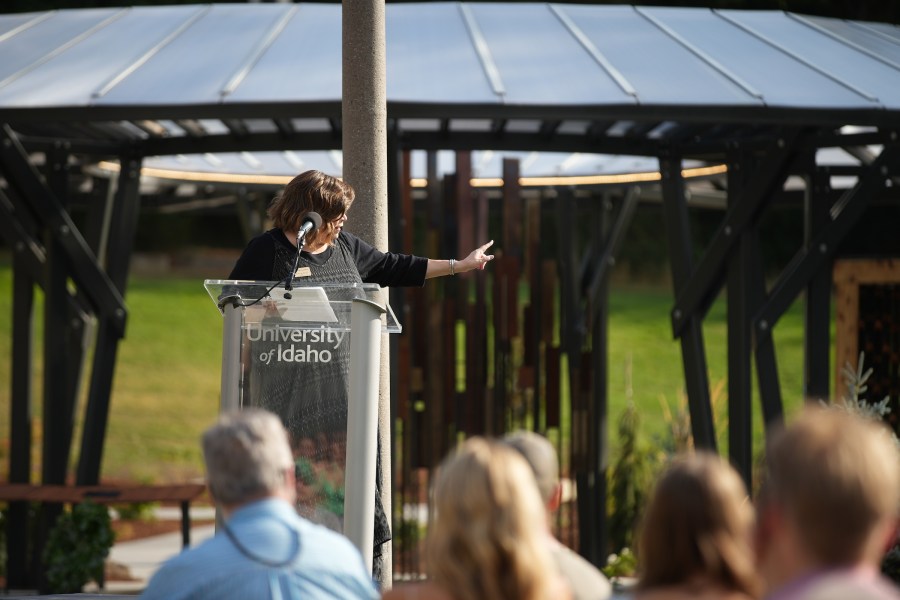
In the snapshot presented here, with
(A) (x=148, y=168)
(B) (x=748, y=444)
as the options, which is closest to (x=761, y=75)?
(B) (x=748, y=444)

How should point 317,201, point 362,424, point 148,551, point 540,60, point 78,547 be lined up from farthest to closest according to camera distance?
point 148,551, point 78,547, point 540,60, point 317,201, point 362,424

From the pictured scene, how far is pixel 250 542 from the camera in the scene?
231cm

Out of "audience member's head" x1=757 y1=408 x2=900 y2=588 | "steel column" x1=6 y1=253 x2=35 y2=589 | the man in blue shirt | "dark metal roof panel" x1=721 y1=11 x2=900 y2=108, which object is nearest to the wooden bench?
"steel column" x1=6 y1=253 x2=35 y2=589

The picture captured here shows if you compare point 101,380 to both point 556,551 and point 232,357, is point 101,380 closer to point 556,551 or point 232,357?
point 232,357

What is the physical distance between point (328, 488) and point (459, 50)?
3.30m

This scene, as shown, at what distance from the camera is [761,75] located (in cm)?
593

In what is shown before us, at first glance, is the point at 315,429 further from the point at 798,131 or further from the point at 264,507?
the point at 798,131

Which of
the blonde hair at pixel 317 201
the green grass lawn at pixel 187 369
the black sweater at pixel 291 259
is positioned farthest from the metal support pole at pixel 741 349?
the green grass lawn at pixel 187 369

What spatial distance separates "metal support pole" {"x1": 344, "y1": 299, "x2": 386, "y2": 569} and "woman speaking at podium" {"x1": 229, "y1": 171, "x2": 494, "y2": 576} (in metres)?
0.07

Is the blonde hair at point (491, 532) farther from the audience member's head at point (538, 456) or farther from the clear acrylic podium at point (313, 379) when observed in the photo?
the clear acrylic podium at point (313, 379)

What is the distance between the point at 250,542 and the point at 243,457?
16cm

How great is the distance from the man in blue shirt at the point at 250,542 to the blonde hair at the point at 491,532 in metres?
0.34

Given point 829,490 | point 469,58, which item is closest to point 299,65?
point 469,58

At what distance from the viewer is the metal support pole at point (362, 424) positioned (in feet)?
11.6
